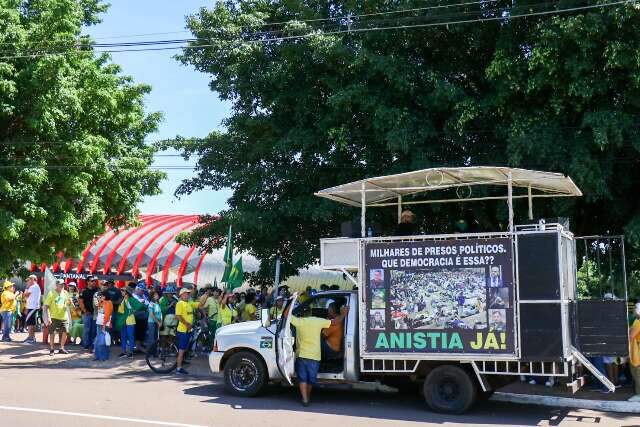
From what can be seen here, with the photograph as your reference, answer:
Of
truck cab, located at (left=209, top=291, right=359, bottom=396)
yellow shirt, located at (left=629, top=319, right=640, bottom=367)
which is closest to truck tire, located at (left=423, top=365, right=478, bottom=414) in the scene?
truck cab, located at (left=209, top=291, right=359, bottom=396)

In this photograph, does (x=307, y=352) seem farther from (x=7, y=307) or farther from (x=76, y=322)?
(x=7, y=307)

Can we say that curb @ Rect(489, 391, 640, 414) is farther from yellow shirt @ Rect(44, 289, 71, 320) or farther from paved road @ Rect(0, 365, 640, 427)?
yellow shirt @ Rect(44, 289, 71, 320)

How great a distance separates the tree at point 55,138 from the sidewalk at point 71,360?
7.23 feet

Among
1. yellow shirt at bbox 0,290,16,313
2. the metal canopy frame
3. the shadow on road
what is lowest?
the shadow on road

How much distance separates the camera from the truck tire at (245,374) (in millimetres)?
11570

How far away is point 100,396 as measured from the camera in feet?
37.5

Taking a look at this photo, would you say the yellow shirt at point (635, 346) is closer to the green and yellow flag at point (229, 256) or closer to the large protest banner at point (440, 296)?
the large protest banner at point (440, 296)

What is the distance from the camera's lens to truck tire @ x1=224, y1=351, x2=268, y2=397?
11.6 m

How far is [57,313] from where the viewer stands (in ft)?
55.1

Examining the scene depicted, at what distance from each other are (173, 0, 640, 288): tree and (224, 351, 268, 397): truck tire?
4.64m

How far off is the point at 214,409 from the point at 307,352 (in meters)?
1.63

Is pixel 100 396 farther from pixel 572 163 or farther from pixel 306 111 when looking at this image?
pixel 572 163

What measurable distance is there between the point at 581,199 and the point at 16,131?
529 inches

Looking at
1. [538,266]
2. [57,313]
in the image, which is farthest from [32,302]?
[538,266]
